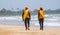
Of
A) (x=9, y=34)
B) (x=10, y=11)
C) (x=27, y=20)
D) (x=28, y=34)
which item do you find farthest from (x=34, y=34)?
(x=10, y=11)

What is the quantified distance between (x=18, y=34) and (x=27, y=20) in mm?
3030

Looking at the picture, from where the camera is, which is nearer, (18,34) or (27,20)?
(18,34)

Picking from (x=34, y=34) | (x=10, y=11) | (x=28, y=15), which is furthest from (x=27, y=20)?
(x=10, y=11)

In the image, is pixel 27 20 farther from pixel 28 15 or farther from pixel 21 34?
pixel 21 34

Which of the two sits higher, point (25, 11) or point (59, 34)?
point (25, 11)

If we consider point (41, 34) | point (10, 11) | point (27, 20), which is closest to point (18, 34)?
point (41, 34)

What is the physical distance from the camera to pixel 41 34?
53.7 ft

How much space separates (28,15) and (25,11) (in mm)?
319

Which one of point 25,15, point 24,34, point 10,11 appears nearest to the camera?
point 24,34

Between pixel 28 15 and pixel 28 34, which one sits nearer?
pixel 28 34

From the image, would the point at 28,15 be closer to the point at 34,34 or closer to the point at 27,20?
the point at 27,20

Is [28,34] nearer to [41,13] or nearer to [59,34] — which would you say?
[59,34]

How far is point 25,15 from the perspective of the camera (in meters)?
19.2

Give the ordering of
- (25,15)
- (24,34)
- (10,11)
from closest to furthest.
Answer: (24,34), (25,15), (10,11)
